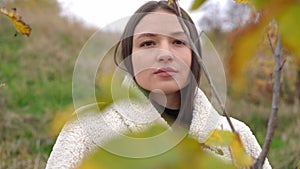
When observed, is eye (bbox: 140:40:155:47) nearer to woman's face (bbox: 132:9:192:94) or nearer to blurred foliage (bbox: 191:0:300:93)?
woman's face (bbox: 132:9:192:94)

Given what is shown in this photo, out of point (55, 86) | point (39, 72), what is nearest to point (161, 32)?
point (55, 86)

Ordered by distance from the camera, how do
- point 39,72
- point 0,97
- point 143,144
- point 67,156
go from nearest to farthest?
point 143,144 → point 67,156 → point 0,97 → point 39,72

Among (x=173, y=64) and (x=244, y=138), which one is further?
(x=244, y=138)

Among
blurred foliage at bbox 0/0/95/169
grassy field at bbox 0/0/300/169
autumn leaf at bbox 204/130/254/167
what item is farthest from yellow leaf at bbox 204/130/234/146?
grassy field at bbox 0/0/300/169

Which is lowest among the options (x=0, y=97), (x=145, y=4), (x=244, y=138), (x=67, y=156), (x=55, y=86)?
(x=55, y=86)

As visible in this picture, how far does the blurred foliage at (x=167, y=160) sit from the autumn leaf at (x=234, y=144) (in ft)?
0.54

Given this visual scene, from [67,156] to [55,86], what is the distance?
4146 mm

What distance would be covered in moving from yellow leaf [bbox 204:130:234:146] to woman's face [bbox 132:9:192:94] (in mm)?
170

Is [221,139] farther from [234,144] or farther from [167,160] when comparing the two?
[167,160]

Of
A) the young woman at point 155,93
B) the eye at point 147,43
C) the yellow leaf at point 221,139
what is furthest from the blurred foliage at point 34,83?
the yellow leaf at point 221,139

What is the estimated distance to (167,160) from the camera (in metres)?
0.31

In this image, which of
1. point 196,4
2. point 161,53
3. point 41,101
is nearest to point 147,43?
point 161,53

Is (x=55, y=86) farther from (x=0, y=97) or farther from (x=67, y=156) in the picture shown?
(x=67, y=156)

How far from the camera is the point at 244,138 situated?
4.76 ft
